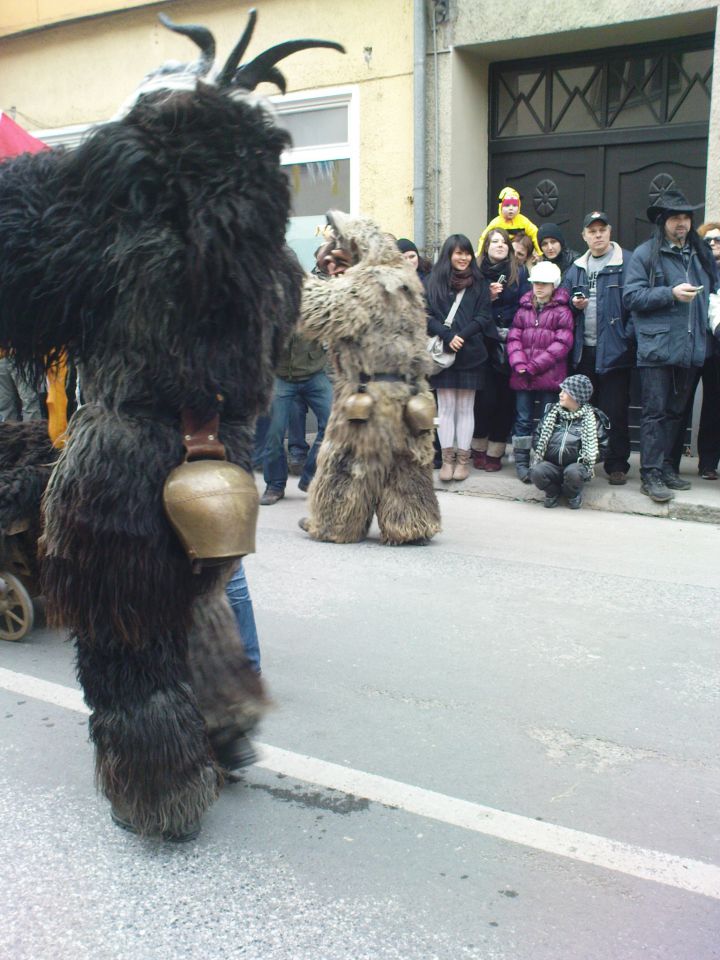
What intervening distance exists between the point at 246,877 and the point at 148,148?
76.7 inches

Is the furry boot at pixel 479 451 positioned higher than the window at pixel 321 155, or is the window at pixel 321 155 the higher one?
the window at pixel 321 155

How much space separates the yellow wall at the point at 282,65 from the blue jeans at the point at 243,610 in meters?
7.31

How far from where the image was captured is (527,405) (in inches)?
345

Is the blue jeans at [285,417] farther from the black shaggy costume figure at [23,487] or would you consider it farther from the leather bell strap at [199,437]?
the leather bell strap at [199,437]

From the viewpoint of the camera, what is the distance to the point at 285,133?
2.73m

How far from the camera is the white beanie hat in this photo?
8336 mm

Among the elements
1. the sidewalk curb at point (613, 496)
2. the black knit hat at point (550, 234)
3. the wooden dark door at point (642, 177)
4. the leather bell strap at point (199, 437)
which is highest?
the wooden dark door at point (642, 177)

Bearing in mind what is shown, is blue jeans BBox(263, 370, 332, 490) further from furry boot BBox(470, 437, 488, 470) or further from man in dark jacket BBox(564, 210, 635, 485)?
man in dark jacket BBox(564, 210, 635, 485)

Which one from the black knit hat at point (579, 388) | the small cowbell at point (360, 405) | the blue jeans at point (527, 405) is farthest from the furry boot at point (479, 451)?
the small cowbell at point (360, 405)

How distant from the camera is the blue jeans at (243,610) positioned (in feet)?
11.8

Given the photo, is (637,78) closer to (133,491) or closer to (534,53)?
(534,53)

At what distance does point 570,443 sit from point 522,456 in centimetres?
99

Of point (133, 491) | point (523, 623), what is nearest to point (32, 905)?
point (133, 491)

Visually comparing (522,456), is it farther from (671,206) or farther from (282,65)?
(282,65)
